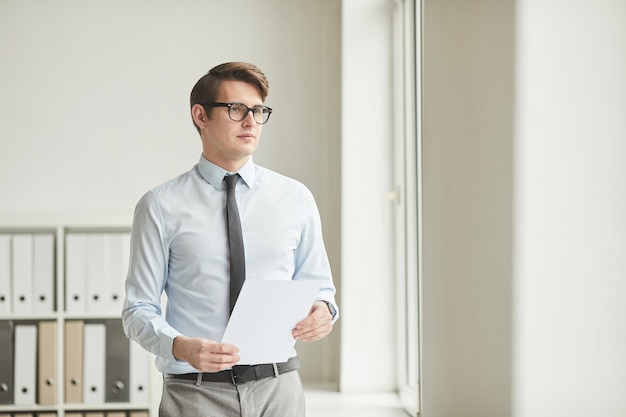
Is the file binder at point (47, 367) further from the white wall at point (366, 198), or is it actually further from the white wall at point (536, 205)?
the white wall at point (536, 205)

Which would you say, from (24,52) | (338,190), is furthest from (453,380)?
(24,52)

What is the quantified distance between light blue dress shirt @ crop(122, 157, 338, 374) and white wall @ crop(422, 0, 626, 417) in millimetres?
440

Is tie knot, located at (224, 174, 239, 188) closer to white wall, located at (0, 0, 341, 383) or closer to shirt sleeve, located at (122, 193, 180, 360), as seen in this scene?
shirt sleeve, located at (122, 193, 180, 360)

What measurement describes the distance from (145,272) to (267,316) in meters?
0.27

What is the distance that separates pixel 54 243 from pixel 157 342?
2.17 meters

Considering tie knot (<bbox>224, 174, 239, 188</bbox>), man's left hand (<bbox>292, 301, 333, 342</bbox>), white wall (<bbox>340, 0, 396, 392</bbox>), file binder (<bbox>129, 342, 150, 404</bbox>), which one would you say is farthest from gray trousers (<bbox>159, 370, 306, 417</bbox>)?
white wall (<bbox>340, 0, 396, 392</bbox>)

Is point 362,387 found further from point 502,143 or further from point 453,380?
point 502,143

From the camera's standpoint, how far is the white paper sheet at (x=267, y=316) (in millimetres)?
1554

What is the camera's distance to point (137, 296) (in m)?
1.69

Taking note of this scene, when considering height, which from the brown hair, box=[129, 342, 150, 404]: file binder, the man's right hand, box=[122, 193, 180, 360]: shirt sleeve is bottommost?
box=[129, 342, 150, 404]: file binder

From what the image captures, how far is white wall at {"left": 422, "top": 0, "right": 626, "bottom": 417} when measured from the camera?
1.66 m

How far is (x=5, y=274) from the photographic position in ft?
11.6

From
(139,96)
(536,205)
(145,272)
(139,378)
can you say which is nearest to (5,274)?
(139,378)

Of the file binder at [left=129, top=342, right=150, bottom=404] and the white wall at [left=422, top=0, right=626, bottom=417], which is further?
the file binder at [left=129, top=342, right=150, bottom=404]
